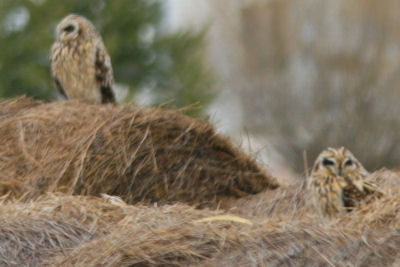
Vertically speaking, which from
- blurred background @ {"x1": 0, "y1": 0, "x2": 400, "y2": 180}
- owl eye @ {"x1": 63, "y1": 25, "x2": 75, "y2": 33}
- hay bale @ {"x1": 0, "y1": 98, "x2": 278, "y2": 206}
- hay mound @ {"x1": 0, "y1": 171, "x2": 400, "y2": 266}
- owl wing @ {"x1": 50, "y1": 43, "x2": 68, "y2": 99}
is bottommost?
hay mound @ {"x1": 0, "y1": 171, "x2": 400, "y2": 266}

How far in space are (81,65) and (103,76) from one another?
8.5 inches

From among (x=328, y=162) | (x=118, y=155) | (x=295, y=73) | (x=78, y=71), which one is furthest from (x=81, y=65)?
(x=295, y=73)

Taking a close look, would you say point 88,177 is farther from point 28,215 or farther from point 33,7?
point 33,7

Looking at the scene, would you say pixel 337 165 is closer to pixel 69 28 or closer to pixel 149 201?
pixel 149 201

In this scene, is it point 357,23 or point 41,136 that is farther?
point 357,23

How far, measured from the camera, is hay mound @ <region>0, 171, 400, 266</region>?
11.3 feet

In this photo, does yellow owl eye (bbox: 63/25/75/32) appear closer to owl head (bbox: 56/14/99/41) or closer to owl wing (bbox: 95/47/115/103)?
owl head (bbox: 56/14/99/41)

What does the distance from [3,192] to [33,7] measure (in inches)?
538

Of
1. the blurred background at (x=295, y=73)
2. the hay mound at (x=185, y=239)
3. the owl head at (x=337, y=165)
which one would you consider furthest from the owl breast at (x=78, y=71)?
the blurred background at (x=295, y=73)

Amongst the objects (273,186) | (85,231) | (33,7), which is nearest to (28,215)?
(85,231)

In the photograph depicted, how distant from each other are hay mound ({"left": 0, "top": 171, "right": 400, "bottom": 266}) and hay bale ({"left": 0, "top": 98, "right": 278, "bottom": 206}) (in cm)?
106

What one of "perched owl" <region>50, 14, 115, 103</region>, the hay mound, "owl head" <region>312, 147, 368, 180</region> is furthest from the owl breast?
the hay mound

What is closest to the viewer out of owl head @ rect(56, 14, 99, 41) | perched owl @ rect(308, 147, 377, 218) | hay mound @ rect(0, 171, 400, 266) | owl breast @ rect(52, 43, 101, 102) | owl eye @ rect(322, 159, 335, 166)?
hay mound @ rect(0, 171, 400, 266)

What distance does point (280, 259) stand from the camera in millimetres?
3439
